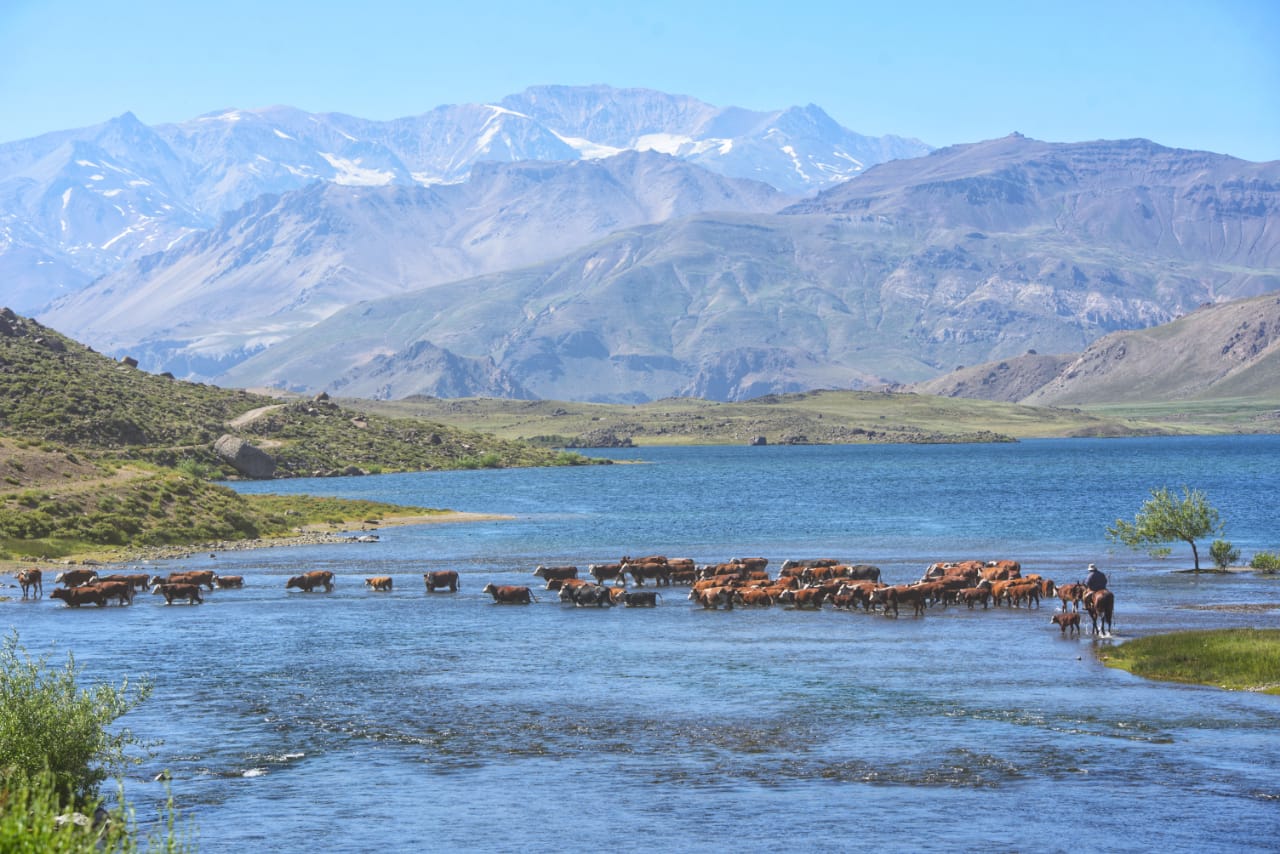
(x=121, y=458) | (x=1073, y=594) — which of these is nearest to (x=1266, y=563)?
(x=1073, y=594)

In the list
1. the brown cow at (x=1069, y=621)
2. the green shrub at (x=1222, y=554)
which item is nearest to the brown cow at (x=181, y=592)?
the brown cow at (x=1069, y=621)

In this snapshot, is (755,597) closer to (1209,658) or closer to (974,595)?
(974,595)

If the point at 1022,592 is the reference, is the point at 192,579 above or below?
above

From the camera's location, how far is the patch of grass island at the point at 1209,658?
37062 millimetres

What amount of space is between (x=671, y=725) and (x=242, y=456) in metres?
137

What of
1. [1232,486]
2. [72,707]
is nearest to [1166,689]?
[72,707]

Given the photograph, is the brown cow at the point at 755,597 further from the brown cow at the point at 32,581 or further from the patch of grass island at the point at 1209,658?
the brown cow at the point at 32,581

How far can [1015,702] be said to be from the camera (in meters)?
34.8

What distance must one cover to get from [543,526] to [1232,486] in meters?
79.8

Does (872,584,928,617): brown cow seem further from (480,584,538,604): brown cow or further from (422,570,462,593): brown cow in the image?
(422,570,462,593): brown cow

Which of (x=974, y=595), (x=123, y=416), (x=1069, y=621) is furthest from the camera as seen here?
(x=123, y=416)

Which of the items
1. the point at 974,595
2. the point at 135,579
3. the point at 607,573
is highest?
the point at 135,579

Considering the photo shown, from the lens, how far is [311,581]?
63.0 metres

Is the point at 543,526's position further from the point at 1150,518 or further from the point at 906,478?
the point at 906,478
